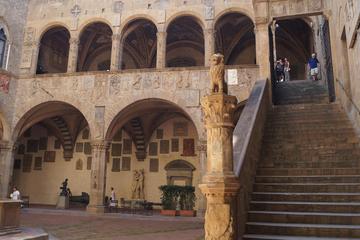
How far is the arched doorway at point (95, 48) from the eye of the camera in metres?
20.0

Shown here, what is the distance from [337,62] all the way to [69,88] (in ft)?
36.3

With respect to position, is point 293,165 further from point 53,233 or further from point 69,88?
point 69,88

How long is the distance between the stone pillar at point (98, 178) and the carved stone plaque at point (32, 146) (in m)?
7.84

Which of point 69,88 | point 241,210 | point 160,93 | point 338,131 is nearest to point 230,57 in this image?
point 160,93

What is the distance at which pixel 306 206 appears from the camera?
5551 mm

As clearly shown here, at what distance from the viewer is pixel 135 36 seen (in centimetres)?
2011

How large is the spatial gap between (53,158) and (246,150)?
58.4ft

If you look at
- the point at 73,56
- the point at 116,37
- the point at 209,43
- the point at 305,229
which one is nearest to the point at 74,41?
the point at 73,56

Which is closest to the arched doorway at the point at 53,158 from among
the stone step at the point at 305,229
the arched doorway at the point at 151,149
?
the arched doorway at the point at 151,149

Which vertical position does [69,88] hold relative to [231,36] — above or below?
below

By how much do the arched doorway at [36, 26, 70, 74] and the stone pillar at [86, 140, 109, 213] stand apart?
611 cm

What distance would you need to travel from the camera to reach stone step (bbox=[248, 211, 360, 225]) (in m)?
5.10

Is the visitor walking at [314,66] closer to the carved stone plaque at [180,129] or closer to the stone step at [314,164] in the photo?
the carved stone plaque at [180,129]

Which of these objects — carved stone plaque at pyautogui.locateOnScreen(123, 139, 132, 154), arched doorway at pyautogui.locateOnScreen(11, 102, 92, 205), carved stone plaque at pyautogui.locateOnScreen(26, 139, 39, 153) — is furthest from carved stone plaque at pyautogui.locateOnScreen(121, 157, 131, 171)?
carved stone plaque at pyautogui.locateOnScreen(26, 139, 39, 153)
